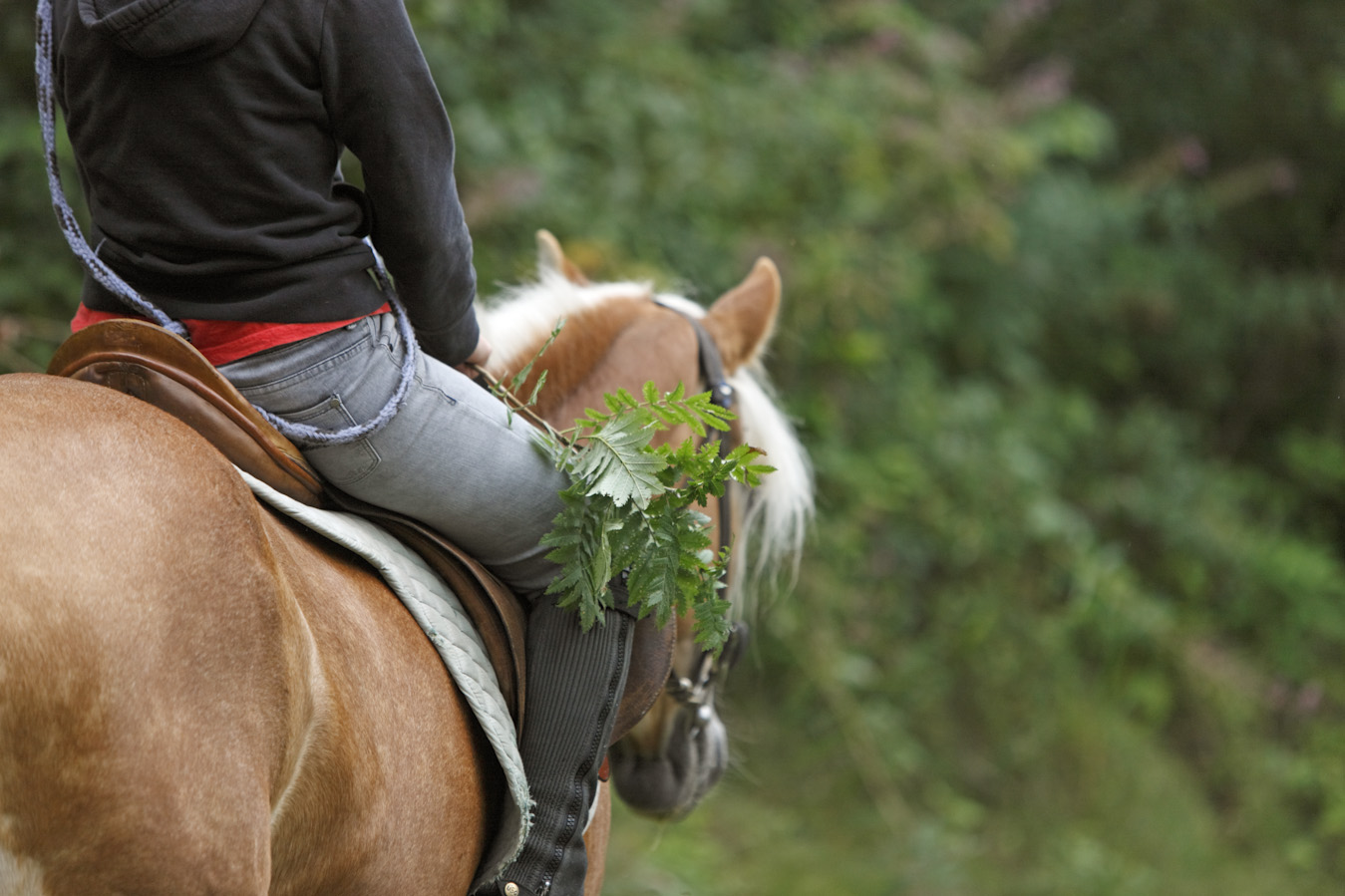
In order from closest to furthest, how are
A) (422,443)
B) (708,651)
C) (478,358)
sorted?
(422,443), (478,358), (708,651)

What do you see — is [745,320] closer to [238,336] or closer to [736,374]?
[736,374]

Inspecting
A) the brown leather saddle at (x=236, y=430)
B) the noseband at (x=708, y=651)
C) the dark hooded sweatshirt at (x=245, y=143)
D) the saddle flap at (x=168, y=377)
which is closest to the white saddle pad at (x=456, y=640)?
the brown leather saddle at (x=236, y=430)

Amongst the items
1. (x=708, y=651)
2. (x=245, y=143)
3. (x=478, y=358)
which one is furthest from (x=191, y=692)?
(x=708, y=651)

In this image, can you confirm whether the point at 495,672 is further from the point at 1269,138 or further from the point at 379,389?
the point at 1269,138

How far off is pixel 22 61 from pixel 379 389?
111 inches

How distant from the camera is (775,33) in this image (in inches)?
258

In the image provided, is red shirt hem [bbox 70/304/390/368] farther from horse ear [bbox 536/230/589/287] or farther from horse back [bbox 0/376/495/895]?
horse ear [bbox 536/230/589/287]

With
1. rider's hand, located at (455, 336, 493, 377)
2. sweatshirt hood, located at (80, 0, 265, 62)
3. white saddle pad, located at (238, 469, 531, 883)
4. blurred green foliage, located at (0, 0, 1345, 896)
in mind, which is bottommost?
blurred green foliage, located at (0, 0, 1345, 896)

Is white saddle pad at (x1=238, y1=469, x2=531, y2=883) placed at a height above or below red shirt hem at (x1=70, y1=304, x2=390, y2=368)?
below

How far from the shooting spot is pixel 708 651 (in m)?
2.12

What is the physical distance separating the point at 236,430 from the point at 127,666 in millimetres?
433

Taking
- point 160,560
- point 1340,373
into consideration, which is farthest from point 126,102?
point 1340,373

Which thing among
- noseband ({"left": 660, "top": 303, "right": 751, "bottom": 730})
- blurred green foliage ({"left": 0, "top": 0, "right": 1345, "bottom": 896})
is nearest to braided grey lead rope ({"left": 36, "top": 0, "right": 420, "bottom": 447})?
noseband ({"left": 660, "top": 303, "right": 751, "bottom": 730})

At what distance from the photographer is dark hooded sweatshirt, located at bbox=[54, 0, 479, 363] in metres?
1.40
